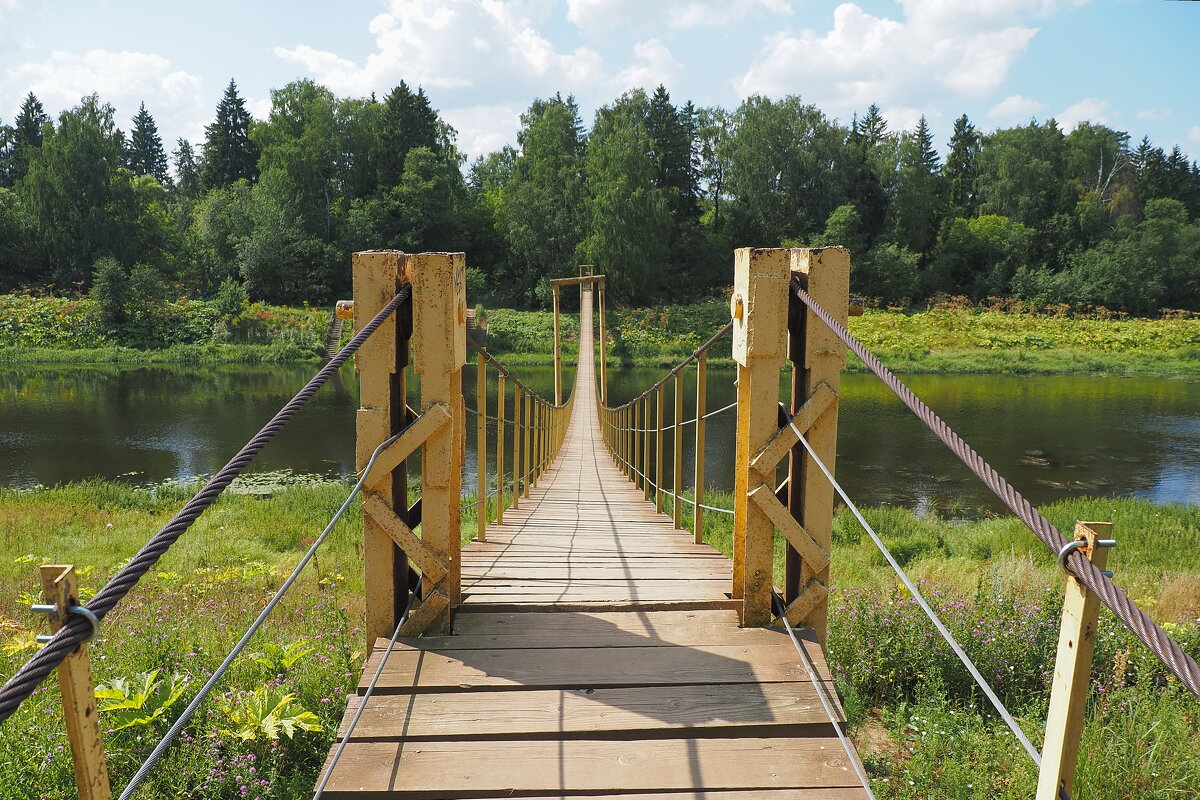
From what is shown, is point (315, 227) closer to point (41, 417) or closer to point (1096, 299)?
point (41, 417)

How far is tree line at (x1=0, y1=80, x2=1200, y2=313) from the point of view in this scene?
113ft

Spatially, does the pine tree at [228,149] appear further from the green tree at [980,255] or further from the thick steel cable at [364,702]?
the thick steel cable at [364,702]

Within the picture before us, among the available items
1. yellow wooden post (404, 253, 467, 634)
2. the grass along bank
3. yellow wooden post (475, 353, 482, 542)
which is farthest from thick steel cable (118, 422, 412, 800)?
the grass along bank

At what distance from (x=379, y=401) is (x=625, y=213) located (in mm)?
32407

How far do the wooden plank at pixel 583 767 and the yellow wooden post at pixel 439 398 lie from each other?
521 mm

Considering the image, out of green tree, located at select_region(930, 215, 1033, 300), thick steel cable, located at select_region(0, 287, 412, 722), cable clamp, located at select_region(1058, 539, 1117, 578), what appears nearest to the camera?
thick steel cable, located at select_region(0, 287, 412, 722)

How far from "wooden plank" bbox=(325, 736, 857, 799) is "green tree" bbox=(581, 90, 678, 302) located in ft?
107

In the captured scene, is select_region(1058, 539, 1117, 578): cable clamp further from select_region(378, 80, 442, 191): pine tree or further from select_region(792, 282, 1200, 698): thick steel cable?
select_region(378, 80, 442, 191): pine tree

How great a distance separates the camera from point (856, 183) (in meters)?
41.1

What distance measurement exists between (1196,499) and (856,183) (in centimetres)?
3337

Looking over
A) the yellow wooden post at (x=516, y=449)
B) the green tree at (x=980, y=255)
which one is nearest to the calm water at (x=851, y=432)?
the yellow wooden post at (x=516, y=449)

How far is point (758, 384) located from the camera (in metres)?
2.21

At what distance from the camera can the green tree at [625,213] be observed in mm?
33406

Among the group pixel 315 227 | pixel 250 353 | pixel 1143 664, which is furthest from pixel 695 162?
pixel 1143 664
